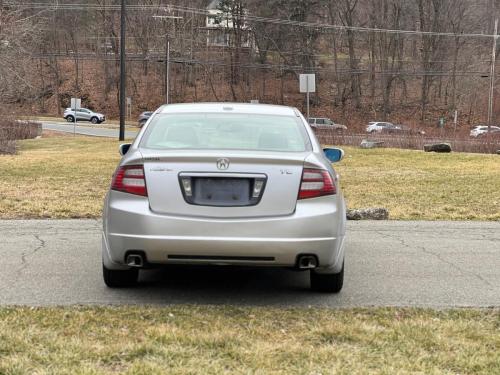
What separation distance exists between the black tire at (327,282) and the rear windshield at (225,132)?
3.43 feet

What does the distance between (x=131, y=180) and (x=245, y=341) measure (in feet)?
4.95

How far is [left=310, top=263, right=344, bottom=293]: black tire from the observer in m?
5.09

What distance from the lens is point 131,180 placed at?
463 cm

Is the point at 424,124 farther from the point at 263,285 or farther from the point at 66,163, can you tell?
the point at 263,285

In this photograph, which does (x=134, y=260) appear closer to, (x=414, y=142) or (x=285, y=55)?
(x=414, y=142)

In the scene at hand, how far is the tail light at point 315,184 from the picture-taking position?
4.59 meters

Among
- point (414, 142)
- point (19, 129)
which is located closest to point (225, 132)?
point (414, 142)

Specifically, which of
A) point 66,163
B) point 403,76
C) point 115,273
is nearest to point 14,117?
point 66,163

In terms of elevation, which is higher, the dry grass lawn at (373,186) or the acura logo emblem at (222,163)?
the acura logo emblem at (222,163)

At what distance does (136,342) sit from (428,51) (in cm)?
6475

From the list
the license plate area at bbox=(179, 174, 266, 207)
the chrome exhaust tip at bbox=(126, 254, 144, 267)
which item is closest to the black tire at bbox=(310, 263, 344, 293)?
the license plate area at bbox=(179, 174, 266, 207)

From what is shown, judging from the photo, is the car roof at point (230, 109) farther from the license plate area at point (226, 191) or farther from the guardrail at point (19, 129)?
the guardrail at point (19, 129)

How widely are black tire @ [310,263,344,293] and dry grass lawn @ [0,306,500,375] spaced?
1.56 feet

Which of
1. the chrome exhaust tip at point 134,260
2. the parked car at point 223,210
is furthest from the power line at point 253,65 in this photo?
the chrome exhaust tip at point 134,260
